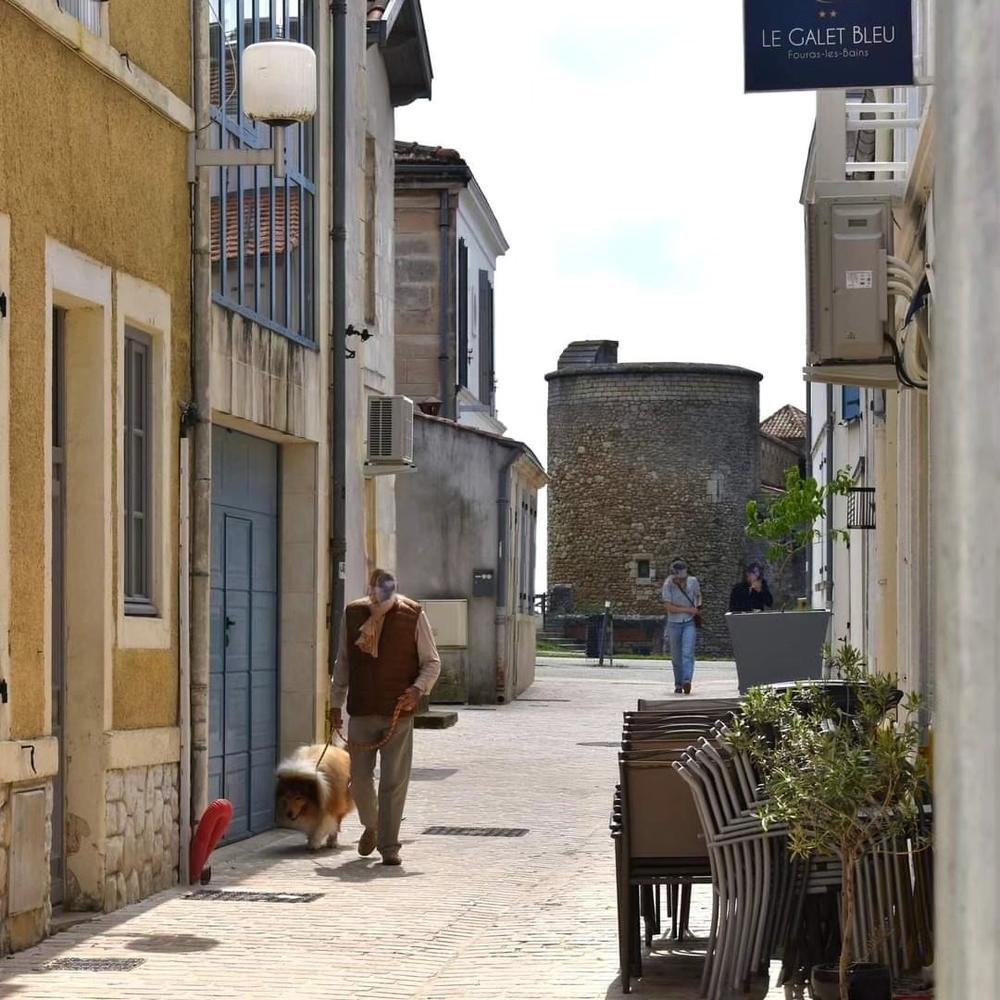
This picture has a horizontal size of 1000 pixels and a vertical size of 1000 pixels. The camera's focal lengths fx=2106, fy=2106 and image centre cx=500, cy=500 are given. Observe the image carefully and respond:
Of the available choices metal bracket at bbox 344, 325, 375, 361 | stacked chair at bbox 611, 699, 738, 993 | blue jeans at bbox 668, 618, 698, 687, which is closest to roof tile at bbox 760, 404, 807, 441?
blue jeans at bbox 668, 618, 698, 687

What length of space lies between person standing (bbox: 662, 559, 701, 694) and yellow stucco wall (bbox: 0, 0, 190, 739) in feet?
53.5

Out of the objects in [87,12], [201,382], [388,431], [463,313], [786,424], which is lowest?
[201,382]

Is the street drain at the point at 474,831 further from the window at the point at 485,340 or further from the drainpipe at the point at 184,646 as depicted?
the window at the point at 485,340

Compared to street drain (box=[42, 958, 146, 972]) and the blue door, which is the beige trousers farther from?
street drain (box=[42, 958, 146, 972])

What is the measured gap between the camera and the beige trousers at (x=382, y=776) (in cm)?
1188

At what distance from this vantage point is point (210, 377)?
11617mm

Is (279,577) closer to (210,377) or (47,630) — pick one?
(210,377)

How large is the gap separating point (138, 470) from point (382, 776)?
237cm

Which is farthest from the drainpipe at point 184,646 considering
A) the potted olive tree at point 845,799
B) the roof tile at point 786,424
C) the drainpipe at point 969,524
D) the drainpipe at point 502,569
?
the roof tile at point 786,424

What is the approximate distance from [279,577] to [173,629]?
11.1 feet

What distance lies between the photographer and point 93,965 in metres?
8.53

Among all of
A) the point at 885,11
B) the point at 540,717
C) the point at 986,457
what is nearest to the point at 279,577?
the point at 885,11

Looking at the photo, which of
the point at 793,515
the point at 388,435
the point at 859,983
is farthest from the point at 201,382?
A: the point at 793,515

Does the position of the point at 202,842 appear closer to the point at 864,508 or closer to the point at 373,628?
the point at 373,628
